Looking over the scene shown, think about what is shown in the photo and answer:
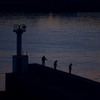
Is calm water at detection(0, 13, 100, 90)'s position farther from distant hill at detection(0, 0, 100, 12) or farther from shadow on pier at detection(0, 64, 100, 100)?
distant hill at detection(0, 0, 100, 12)

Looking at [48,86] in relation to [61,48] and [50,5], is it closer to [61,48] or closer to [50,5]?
[61,48]

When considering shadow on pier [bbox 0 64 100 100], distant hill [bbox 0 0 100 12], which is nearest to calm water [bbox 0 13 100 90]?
shadow on pier [bbox 0 64 100 100]

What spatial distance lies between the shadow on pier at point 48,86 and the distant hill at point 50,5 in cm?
11417

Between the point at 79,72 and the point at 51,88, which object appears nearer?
the point at 51,88

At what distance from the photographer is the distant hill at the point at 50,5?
148 metres

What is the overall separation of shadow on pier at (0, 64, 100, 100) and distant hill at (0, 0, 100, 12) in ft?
375

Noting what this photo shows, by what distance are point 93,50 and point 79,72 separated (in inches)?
699

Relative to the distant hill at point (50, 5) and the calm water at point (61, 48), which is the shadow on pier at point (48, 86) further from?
the distant hill at point (50, 5)

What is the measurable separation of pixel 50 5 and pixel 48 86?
410 ft

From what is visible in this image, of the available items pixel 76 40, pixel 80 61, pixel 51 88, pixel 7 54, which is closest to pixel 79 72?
pixel 80 61

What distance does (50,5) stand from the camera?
14950 cm

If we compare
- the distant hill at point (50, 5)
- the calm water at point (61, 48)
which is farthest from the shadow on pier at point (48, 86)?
the distant hill at point (50, 5)

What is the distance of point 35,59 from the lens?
4928 cm

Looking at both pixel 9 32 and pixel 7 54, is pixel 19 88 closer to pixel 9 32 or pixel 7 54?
pixel 7 54
